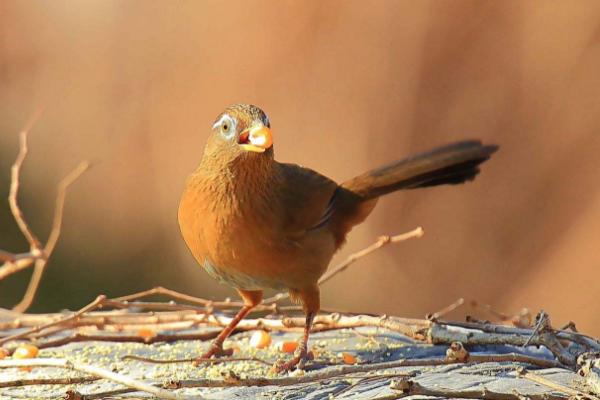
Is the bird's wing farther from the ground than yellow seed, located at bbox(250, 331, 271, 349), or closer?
farther from the ground

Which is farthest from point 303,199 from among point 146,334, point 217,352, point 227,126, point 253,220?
point 146,334

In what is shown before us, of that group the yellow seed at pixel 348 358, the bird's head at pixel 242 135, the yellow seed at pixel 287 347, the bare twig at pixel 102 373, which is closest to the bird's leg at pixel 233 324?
the yellow seed at pixel 287 347

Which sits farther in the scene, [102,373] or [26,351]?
[26,351]

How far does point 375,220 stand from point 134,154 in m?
1.90

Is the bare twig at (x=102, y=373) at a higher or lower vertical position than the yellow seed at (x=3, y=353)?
lower

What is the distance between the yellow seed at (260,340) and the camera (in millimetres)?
3740

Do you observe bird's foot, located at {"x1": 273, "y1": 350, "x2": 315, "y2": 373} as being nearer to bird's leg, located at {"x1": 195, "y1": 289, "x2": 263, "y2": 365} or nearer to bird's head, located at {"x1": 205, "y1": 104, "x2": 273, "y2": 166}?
bird's leg, located at {"x1": 195, "y1": 289, "x2": 263, "y2": 365}

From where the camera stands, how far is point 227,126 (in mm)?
3590

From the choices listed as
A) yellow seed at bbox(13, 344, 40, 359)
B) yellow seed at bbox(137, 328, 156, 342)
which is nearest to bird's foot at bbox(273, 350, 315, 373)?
yellow seed at bbox(137, 328, 156, 342)

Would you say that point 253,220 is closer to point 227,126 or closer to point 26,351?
point 227,126

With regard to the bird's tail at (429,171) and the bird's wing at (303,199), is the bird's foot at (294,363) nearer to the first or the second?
the bird's wing at (303,199)

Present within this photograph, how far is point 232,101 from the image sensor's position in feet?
24.5

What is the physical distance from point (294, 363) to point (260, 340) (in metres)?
0.39

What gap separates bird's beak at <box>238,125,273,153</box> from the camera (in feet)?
11.2
